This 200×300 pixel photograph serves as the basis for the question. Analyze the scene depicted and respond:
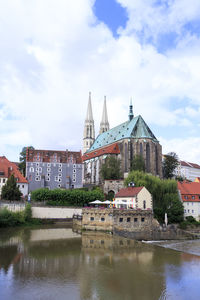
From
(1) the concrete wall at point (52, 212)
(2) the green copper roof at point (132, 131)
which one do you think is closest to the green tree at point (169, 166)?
(2) the green copper roof at point (132, 131)

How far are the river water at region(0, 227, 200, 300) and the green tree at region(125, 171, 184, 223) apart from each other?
11.9 m

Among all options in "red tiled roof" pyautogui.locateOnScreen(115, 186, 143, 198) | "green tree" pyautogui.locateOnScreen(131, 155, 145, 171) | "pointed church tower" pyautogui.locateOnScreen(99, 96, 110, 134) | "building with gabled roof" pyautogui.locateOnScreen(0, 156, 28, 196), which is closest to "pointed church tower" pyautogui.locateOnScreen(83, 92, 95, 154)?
"pointed church tower" pyautogui.locateOnScreen(99, 96, 110, 134)

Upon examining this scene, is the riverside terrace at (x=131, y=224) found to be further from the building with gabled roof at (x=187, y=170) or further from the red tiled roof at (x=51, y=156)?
the building with gabled roof at (x=187, y=170)

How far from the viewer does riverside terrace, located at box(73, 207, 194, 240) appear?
43.9m

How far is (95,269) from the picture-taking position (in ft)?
82.3

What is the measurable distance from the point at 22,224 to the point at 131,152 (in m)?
50.9

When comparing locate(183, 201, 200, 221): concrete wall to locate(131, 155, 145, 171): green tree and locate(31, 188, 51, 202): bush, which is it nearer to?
locate(131, 155, 145, 171): green tree

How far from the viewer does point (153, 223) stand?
151ft

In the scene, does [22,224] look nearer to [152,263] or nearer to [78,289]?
[152,263]

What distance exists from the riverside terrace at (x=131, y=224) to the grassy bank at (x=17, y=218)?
12856mm

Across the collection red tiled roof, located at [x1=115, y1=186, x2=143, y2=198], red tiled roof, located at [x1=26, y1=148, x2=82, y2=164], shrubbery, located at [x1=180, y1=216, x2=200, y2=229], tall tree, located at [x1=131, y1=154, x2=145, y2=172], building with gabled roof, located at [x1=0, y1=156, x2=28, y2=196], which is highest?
red tiled roof, located at [x1=26, y1=148, x2=82, y2=164]

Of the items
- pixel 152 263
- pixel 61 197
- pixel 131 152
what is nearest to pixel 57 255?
pixel 152 263

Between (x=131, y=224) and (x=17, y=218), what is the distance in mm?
21773

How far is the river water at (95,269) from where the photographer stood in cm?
1938
